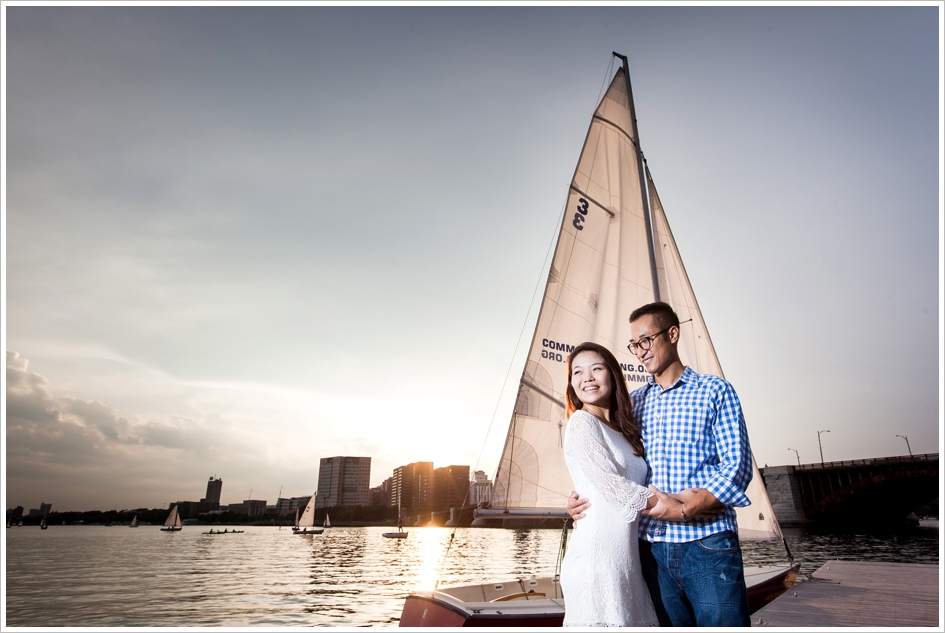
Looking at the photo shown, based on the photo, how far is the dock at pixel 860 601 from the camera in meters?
7.00

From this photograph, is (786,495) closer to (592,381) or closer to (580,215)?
(580,215)

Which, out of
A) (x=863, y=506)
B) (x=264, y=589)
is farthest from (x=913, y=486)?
(x=264, y=589)

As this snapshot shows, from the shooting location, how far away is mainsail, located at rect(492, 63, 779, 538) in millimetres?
6824

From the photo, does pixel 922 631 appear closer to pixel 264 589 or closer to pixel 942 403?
pixel 942 403

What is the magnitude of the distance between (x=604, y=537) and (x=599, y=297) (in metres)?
5.58

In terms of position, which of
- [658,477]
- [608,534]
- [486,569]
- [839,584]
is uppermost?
[658,477]

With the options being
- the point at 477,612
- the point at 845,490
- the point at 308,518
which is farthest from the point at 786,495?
the point at 308,518

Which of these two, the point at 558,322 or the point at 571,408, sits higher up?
the point at 558,322

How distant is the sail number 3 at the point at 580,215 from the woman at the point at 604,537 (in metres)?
6.06

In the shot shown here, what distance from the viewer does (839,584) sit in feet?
32.2

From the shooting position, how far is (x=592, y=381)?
2.60m

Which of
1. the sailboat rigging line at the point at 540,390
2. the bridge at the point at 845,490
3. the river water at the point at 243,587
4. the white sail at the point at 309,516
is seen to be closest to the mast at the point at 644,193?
the sailboat rigging line at the point at 540,390

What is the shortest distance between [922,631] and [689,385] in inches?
83.0

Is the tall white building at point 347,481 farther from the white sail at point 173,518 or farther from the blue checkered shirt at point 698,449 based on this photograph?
the blue checkered shirt at point 698,449
